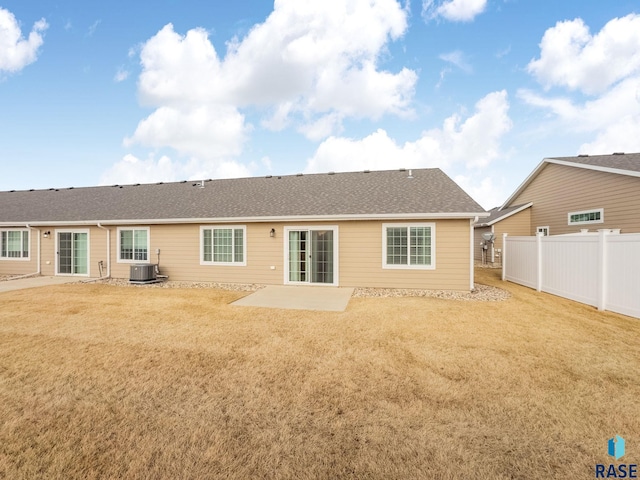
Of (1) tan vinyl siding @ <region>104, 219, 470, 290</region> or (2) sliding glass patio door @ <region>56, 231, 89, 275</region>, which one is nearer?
(1) tan vinyl siding @ <region>104, 219, 470, 290</region>

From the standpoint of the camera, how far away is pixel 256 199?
12.6 m

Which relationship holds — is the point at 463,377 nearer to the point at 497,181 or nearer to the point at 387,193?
the point at 387,193

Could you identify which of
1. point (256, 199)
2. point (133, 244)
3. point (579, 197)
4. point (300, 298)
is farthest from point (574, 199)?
point (133, 244)

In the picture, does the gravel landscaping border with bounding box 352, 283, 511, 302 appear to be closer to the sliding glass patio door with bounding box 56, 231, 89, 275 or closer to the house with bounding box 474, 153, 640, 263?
the house with bounding box 474, 153, 640, 263

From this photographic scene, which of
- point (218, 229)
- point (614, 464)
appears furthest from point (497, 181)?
point (614, 464)

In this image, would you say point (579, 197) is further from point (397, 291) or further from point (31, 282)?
point (31, 282)

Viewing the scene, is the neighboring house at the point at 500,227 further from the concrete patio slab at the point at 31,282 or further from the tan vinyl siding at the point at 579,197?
the concrete patio slab at the point at 31,282

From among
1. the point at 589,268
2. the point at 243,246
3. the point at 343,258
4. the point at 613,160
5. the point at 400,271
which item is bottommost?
the point at 400,271

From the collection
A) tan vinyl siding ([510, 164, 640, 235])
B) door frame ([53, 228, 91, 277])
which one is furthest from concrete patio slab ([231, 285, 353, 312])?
tan vinyl siding ([510, 164, 640, 235])

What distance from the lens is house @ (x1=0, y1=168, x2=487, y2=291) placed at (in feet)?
32.3

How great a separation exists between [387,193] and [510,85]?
10.5 metres

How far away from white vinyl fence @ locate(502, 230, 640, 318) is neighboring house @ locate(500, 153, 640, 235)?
419 cm

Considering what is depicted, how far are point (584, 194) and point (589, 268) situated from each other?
7.77 metres

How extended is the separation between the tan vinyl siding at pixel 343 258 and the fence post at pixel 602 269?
324 cm
